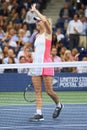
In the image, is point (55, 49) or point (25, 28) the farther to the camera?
point (25, 28)

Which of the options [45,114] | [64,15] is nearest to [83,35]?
[64,15]

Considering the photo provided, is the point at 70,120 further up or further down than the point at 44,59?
further down

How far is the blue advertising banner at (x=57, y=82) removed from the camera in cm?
1588

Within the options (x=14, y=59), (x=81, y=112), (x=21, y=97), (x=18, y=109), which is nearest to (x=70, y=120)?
(x=81, y=112)

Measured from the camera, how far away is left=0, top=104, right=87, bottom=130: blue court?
10.6 m

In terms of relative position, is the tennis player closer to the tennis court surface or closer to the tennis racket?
the tennis court surface

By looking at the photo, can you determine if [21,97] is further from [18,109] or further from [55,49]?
[55,49]

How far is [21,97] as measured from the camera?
1580 cm

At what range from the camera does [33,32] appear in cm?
2325

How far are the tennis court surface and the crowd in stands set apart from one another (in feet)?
8.90

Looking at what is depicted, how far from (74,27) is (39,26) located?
11570 millimetres

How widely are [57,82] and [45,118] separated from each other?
6.71 meters

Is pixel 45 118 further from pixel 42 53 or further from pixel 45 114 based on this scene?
pixel 42 53

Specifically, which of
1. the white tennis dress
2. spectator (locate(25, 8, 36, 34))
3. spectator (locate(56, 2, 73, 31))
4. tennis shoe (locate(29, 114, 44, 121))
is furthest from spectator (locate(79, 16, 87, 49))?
tennis shoe (locate(29, 114, 44, 121))
